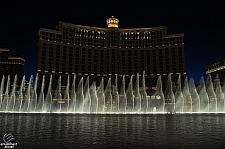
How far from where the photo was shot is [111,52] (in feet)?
339

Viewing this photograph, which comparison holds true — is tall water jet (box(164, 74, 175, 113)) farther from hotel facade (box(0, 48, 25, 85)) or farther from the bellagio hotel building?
hotel facade (box(0, 48, 25, 85))

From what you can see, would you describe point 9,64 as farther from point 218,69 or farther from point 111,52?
point 218,69

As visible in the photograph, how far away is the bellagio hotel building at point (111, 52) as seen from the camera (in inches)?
3839

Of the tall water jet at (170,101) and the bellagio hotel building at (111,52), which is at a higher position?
the bellagio hotel building at (111,52)

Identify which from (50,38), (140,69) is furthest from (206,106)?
(50,38)

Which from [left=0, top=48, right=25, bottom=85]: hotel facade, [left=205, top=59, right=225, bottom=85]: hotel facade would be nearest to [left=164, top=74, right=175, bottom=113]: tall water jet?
[left=205, top=59, right=225, bottom=85]: hotel facade

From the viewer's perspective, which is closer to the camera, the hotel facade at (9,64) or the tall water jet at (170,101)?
the tall water jet at (170,101)

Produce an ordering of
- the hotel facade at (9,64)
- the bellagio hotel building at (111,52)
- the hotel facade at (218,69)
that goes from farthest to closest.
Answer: the hotel facade at (9,64) < the hotel facade at (218,69) < the bellagio hotel building at (111,52)

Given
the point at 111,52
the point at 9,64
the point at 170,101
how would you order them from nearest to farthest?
the point at 170,101 → the point at 111,52 → the point at 9,64

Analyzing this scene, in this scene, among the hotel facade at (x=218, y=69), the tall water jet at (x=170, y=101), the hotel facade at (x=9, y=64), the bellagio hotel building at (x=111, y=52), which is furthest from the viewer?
the hotel facade at (x=9, y=64)

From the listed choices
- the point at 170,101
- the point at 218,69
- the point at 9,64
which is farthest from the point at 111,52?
the point at 9,64

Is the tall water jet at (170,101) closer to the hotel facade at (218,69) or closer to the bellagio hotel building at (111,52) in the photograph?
the bellagio hotel building at (111,52)

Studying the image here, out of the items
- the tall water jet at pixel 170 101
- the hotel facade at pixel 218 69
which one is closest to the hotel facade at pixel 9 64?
the tall water jet at pixel 170 101

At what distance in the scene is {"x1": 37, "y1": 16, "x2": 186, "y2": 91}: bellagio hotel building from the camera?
97500mm
